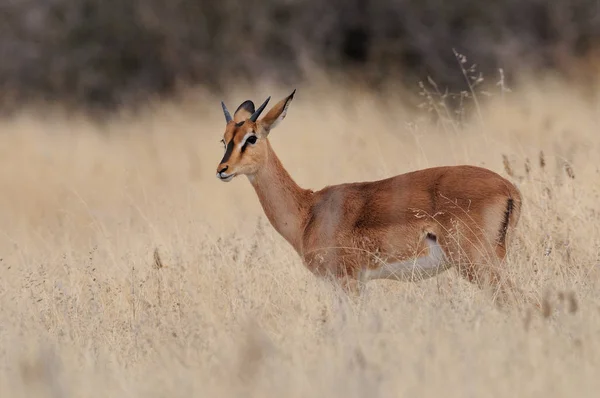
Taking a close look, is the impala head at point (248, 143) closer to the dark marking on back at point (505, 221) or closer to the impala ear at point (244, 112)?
the impala ear at point (244, 112)

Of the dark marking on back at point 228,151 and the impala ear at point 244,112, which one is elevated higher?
the impala ear at point 244,112

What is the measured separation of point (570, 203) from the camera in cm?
764

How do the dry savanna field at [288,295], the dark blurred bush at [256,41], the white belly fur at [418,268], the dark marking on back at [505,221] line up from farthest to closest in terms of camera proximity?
the dark blurred bush at [256,41]
the white belly fur at [418,268]
the dark marking on back at [505,221]
the dry savanna field at [288,295]

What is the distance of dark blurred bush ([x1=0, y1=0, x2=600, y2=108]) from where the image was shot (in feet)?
57.3

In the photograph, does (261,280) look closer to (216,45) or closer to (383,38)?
(383,38)

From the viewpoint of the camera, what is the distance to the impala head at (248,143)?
271 inches

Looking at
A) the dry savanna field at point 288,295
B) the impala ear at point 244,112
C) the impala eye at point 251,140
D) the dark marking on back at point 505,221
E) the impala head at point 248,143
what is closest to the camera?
the dry savanna field at point 288,295

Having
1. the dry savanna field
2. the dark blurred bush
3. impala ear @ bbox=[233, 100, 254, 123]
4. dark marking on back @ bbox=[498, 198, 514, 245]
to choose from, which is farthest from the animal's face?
the dark blurred bush


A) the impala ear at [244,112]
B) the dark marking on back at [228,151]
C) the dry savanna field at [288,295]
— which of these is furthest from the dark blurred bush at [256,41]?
the dark marking on back at [228,151]

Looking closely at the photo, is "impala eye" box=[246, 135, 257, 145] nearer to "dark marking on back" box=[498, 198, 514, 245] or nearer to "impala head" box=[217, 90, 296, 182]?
"impala head" box=[217, 90, 296, 182]

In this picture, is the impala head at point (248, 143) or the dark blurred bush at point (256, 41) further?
the dark blurred bush at point (256, 41)

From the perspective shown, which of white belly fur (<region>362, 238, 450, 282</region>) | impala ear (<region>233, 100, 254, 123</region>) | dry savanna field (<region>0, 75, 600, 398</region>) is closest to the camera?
dry savanna field (<region>0, 75, 600, 398</region>)

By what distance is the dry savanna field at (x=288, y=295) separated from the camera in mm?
4457

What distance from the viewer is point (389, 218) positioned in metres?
6.48
